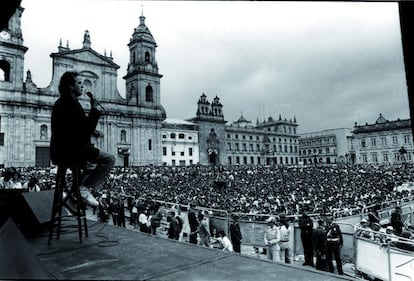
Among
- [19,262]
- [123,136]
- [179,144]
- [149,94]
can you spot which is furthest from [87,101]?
[19,262]

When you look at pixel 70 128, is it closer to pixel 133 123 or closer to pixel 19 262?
pixel 19 262

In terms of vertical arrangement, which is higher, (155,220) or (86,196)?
(86,196)

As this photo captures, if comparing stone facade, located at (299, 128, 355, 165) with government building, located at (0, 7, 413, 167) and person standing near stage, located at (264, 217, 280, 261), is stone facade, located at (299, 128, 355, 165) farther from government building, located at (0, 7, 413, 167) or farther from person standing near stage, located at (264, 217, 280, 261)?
person standing near stage, located at (264, 217, 280, 261)

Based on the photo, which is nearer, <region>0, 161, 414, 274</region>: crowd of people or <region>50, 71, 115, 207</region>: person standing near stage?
<region>50, 71, 115, 207</region>: person standing near stage

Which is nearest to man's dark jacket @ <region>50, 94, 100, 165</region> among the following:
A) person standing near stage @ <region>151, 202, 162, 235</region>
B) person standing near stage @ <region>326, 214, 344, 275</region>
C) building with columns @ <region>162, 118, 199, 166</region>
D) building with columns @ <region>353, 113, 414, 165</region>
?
person standing near stage @ <region>326, 214, 344, 275</region>

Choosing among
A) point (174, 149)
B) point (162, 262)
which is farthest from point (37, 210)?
point (174, 149)

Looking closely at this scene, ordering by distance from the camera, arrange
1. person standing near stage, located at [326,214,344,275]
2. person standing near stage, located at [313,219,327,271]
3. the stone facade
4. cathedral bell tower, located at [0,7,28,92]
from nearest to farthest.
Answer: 1. person standing near stage, located at [313,219,327,271]
2. person standing near stage, located at [326,214,344,275]
3. cathedral bell tower, located at [0,7,28,92]
4. the stone facade

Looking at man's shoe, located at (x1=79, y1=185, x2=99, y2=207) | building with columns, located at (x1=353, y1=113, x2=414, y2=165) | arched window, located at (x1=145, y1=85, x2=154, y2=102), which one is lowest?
man's shoe, located at (x1=79, y1=185, x2=99, y2=207)
